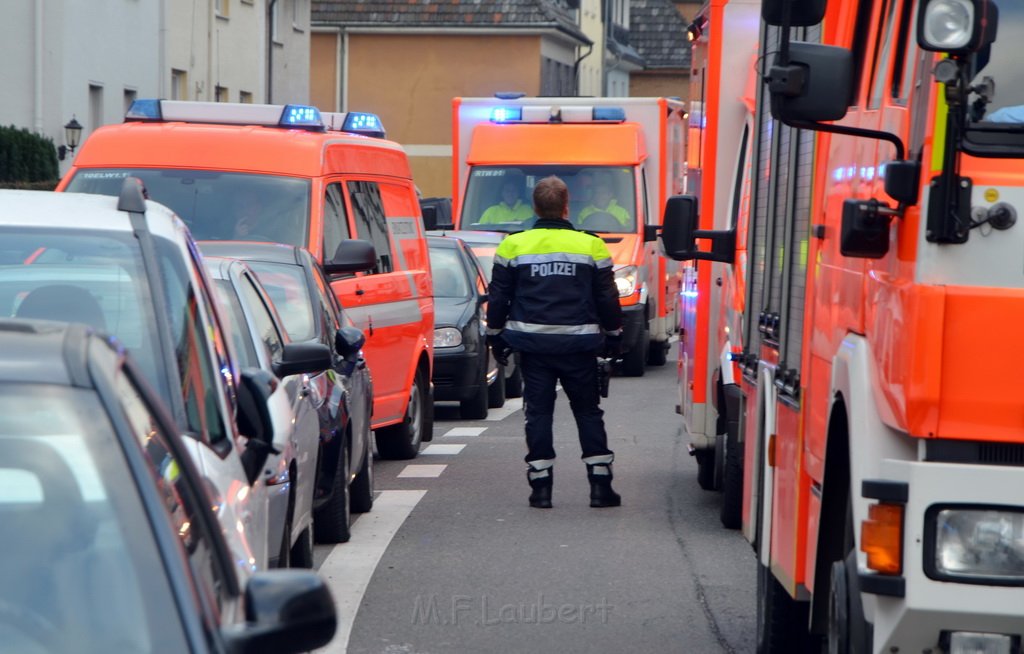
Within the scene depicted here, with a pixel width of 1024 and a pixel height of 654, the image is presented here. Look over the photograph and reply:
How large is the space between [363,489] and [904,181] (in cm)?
664

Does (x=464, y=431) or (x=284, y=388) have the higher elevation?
(x=284, y=388)

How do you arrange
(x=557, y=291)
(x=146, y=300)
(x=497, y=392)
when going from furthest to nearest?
(x=497, y=392)
(x=557, y=291)
(x=146, y=300)

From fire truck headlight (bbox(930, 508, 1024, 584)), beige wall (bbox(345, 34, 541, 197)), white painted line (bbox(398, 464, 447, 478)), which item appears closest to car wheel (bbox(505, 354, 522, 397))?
white painted line (bbox(398, 464, 447, 478))

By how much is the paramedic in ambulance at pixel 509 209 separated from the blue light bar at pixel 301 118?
366 inches

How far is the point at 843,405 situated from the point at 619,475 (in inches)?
302

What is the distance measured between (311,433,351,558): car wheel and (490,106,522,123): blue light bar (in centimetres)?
1332

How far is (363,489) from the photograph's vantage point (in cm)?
1067

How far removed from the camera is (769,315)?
6926 millimetres

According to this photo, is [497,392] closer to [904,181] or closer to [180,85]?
[904,181]

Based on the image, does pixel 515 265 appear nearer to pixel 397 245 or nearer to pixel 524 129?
pixel 397 245

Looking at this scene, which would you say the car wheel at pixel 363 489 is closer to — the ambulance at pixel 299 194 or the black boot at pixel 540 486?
the black boot at pixel 540 486

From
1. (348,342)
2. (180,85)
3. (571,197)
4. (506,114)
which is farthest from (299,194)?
(180,85)

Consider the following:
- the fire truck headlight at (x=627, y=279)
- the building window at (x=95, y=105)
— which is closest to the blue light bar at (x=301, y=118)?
the fire truck headlight at (x=627, y=279)

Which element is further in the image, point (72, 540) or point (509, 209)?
point (509, 209)
